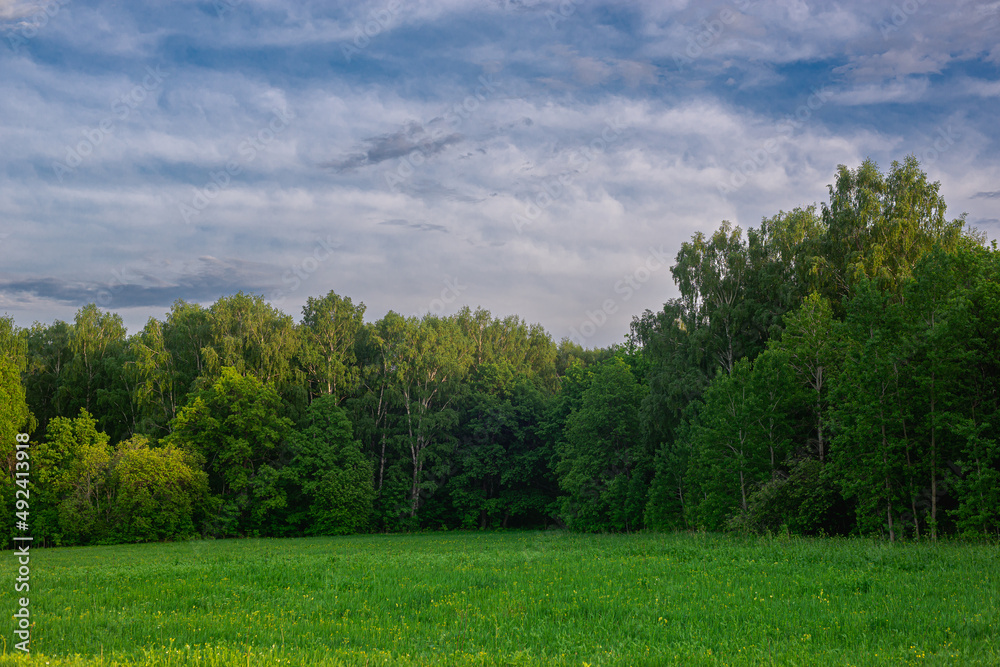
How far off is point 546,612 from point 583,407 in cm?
4342

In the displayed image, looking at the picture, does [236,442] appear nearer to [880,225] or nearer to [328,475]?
[328,475]

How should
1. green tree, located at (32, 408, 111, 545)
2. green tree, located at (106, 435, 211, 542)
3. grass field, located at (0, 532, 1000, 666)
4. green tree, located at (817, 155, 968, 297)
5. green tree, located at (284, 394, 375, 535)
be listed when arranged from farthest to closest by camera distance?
green tree, located at (284, 394, 375, 535) < green tree, located at (106, 435, 211, 542) < green tree, located at (32, 408, 111, 545) < green tree, located at (817, 155, 968, 297) < grass field, located at (0, 532, 1000, 666)

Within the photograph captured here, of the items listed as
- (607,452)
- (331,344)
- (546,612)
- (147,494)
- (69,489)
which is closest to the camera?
(546,612)

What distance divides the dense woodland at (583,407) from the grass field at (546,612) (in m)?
8.65

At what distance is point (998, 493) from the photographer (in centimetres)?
2262

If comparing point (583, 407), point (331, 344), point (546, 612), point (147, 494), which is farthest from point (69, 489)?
point (546, 612)

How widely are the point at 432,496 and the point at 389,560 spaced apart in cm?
4178

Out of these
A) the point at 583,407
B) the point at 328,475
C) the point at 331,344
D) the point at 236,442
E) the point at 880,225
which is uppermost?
the point at 880,225

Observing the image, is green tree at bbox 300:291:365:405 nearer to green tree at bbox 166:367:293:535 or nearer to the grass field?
green tree at bbox 166:367:293:535

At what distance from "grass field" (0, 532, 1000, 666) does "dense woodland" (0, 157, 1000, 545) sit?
28.4ft

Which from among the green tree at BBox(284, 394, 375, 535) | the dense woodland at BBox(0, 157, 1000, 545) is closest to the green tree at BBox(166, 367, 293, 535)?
the dense woodland at BBox(0, 157, 1000, 545)

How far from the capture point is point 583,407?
56.6 m

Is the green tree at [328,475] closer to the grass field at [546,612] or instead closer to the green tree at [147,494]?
the green tree at [147,494]

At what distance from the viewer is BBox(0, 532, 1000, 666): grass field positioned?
9.95 m
